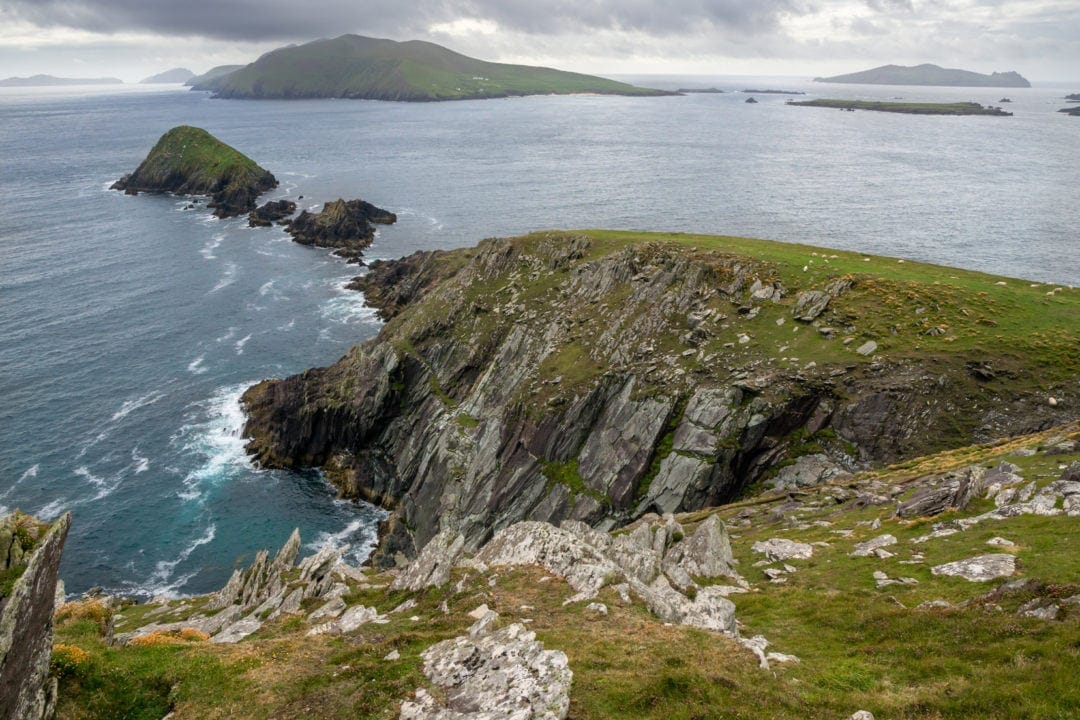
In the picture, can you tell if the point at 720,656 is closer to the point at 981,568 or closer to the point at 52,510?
the point at 981,568

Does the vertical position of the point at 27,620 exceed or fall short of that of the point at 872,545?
it exceeds it

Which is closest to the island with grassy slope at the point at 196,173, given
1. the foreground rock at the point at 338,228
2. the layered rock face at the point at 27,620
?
the foreground rock at the point at 338,228

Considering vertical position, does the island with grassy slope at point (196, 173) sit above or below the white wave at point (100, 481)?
above

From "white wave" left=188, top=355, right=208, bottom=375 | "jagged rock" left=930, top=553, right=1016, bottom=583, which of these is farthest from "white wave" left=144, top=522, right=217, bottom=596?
"jagged rock" left=930, top=553, right=1016, bottom=583

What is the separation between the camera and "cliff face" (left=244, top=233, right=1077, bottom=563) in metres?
45.6

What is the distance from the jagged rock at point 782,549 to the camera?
99.3 feet

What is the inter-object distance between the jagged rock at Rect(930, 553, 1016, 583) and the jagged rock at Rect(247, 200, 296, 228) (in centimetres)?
15989

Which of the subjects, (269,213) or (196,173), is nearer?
(269,213)

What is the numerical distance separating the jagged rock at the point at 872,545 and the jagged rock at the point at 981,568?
12.6 feet

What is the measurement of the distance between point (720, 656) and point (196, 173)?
8602 inches

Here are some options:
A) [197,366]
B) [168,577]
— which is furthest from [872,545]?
[197,366]

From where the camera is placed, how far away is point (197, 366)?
8550 centimetres

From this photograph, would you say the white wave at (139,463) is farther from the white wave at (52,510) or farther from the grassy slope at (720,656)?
the grassy slope at (720,656)

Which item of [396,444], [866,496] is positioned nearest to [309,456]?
[396,444]
